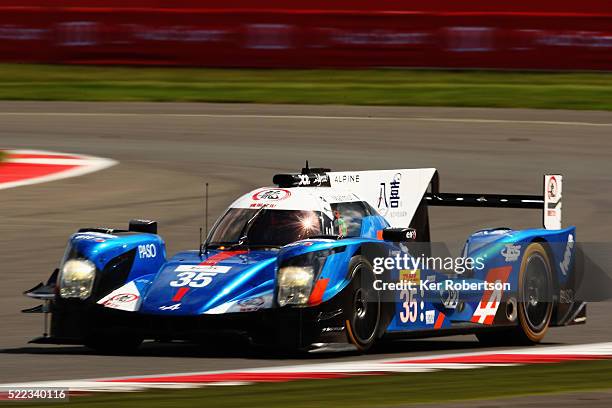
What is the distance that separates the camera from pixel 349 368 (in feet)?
26.9

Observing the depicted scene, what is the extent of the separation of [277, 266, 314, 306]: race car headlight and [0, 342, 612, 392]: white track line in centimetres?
45

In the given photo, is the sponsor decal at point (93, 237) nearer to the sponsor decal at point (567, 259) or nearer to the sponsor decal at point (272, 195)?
the sponsor decal at point (272, 195)

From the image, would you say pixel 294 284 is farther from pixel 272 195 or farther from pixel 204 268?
pixel 272 195

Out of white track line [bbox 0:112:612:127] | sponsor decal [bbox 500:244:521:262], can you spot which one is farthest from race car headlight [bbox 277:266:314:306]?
white track line [bbox 0:112:612:127]

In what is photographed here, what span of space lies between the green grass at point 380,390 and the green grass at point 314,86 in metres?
20.0

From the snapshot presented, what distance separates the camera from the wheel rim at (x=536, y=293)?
1009 cm

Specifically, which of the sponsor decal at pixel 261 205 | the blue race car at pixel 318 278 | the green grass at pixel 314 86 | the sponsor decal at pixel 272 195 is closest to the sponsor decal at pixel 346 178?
the blue race car at pixel 318 278

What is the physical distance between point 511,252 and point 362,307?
1.49m

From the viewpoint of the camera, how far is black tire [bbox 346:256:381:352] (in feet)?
29.0

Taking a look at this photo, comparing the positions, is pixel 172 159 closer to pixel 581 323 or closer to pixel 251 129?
pixel 251 129

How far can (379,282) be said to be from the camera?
9070 millimetres

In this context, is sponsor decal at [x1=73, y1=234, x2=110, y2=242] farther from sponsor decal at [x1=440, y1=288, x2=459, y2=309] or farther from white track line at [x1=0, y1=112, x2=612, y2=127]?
white track line at [x1=0, y1=112, x2=612, y2=127]

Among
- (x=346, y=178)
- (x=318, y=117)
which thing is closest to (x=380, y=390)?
(x=346, y=178)

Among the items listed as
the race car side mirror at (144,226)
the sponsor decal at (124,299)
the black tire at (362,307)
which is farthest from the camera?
the race car side mirror at (144,226)
